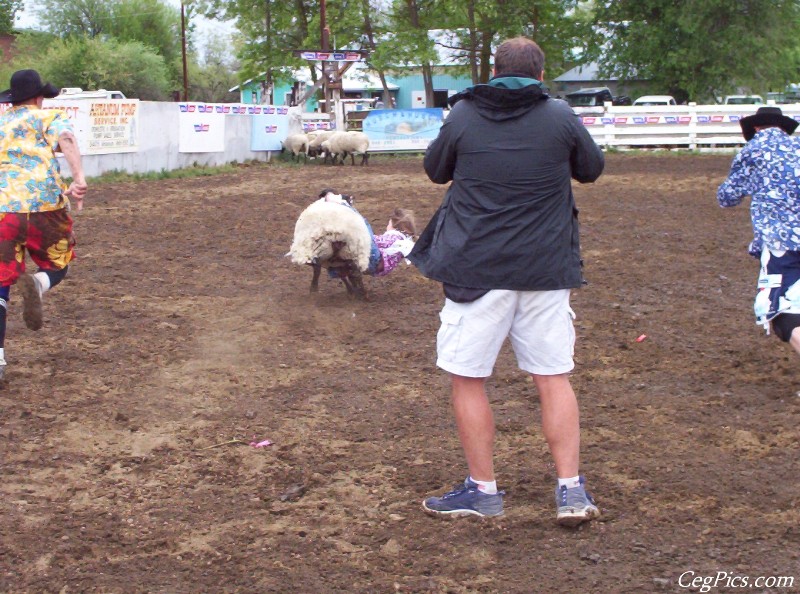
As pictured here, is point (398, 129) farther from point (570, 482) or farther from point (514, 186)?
point (570, 482)

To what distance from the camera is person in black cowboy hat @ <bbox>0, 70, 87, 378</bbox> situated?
562cm

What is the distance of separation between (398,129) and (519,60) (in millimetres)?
23611

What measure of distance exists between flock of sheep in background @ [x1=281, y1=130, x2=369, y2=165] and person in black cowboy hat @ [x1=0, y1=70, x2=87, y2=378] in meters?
17.1

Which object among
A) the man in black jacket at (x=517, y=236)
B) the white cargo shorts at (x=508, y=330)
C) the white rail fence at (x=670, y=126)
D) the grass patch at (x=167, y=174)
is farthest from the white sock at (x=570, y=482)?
the white rail fence at (x=670, y=126)

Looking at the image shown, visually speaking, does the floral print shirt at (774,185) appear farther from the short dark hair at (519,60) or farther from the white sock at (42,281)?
the white sock at (42,281)

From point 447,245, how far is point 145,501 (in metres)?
1.64

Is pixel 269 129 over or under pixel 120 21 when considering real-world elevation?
under

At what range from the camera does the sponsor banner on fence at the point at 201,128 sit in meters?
20.6

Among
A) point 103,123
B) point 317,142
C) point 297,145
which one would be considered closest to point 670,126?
point 317,142

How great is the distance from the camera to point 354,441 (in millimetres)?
4832

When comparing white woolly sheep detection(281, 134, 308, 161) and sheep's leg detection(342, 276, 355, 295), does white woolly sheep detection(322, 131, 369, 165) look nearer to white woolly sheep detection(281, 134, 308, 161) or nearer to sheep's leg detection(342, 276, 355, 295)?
white woolly sheep detection(281, 134, 308, 161)

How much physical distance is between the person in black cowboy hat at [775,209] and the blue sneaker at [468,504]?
6.20 feet

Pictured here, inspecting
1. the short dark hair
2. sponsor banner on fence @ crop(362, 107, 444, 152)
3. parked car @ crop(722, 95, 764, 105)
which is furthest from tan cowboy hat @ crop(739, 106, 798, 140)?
parked car @ crop(722, 95, 764, 105)

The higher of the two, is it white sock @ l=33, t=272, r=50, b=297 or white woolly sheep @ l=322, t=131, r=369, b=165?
white woolly sheep @ l=322, t=131, r=369, b=165
